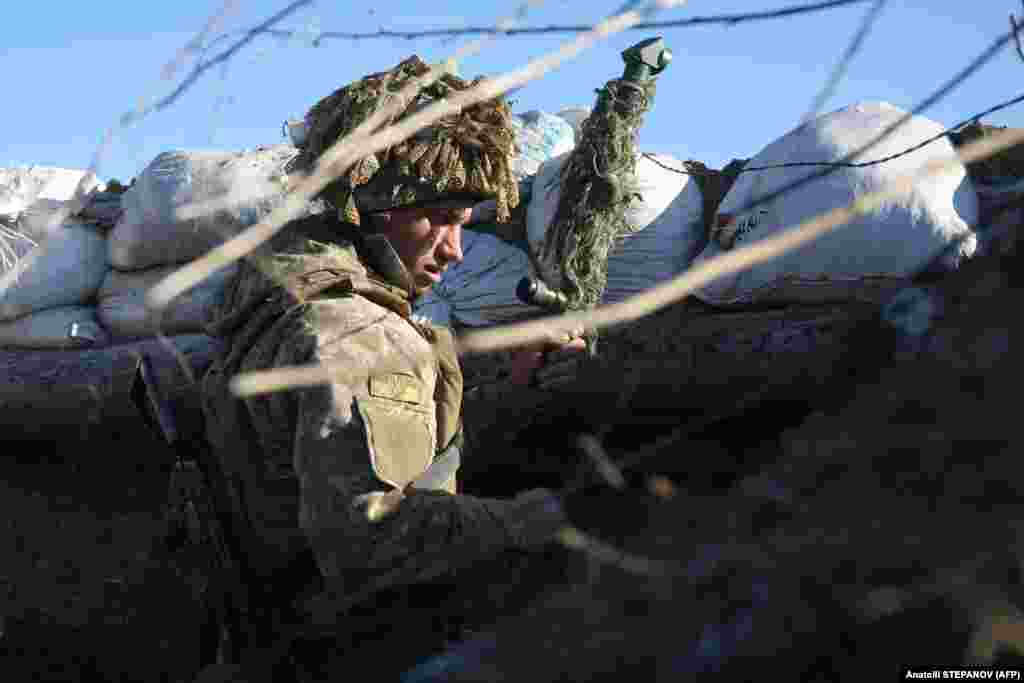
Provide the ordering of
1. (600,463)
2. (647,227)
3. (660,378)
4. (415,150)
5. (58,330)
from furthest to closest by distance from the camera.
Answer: (58,330) → (647,227) → (660,378) → (415,150) → (600,463)

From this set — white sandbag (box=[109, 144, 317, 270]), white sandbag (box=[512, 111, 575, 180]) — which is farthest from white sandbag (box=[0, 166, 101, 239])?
white sandbag (box=[512, 111, 575, 180])

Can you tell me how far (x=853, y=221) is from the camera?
148 inches

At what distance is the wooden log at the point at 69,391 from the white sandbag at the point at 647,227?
1.45m

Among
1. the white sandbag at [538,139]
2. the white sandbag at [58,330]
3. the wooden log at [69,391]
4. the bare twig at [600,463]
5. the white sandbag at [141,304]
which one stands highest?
the bare twig at [600,463]

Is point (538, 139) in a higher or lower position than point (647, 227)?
higher

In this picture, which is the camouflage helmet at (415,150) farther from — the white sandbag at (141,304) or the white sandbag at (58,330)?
the white sandbag at (58,330)

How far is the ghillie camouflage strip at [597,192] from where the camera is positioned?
3.77m

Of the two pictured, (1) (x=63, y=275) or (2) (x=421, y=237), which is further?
(1) (x=63, y=275)

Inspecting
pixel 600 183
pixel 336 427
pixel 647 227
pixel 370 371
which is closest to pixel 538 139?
pixel 647 227

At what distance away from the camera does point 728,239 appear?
3.99 metres

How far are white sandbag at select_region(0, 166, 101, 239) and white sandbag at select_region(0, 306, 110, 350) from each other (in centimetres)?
35

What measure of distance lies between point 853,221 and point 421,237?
1.65 m

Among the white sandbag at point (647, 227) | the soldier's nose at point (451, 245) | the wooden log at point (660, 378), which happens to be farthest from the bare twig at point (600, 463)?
the white sandbag at point (647, 227)

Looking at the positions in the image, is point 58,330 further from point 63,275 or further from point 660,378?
point 660,378
